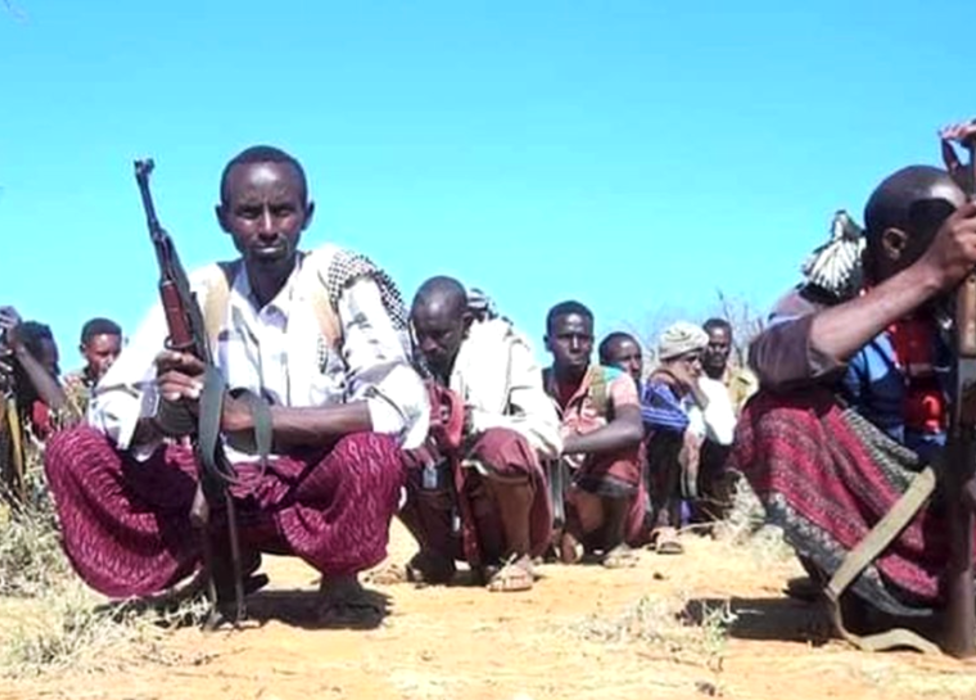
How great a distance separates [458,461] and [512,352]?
0.55 m

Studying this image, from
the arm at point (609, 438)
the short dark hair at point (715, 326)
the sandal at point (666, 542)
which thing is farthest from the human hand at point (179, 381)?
the short dark hair at point (715, 326)

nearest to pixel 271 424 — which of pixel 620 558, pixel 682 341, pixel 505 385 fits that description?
pixel 505 385

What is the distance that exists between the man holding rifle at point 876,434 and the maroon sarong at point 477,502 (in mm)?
1715

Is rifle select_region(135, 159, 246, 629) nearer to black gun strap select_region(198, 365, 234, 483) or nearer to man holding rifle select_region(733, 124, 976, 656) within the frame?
black gun strap select_region(198, 365, 234, 483)

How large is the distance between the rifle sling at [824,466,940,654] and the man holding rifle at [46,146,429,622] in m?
1.41

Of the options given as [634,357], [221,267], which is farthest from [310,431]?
[634,357]

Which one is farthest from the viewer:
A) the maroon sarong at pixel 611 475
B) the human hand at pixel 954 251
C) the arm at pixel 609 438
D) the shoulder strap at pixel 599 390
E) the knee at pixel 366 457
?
the shoulder strap at pixel 599 390

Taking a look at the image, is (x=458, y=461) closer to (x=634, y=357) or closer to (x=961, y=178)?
(x=961, y=178)

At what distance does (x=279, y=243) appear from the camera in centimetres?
488

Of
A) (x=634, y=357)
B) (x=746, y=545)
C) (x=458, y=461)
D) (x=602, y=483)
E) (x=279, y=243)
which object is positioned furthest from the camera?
(x=634, y=357)

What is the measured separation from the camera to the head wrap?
1072 centimetres

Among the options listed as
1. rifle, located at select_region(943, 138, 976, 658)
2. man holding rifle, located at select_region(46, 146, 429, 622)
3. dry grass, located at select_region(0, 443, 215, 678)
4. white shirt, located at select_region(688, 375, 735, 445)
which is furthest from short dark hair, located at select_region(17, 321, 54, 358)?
rifle, located at select_region(943, 138, 976, 658)

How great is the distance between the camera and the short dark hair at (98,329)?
1020cm

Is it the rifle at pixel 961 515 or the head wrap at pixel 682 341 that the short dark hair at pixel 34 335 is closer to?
the head wrap at pixel 682 341
